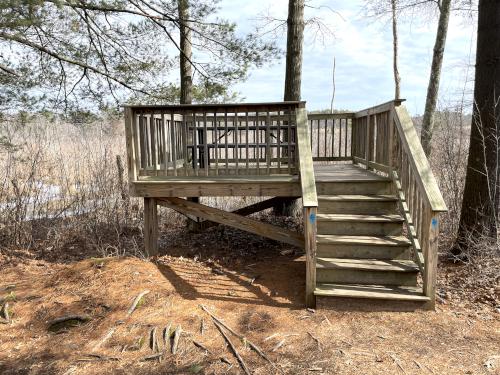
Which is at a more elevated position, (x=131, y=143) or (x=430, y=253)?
(x=131, y=143)

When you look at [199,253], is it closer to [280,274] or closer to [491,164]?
[280,274]

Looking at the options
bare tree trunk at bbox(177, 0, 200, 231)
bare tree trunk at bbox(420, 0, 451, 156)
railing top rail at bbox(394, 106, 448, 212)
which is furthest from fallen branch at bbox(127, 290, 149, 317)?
bare tree trunk at bbox(420, 0, 451, 156)

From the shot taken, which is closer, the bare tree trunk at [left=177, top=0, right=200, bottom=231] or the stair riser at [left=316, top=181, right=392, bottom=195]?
the stair riser at [left=316, top=181, right=392, bottom=195]

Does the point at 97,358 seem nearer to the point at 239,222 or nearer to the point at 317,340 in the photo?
the point at 317,340

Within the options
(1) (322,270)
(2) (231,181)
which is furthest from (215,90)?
(1) (322,270)

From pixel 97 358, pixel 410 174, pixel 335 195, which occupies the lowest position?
pixel 97 358

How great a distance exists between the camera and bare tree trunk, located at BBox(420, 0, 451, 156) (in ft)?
33.1

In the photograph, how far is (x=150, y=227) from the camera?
563 centimetres

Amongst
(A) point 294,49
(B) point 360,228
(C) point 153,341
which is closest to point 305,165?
(B) point 360,228

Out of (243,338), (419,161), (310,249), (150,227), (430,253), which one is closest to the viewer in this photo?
(243,338)

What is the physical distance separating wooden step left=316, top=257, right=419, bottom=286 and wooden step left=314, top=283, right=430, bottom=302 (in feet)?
0.25

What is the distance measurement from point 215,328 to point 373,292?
5.69 feet

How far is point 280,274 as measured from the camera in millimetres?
5246

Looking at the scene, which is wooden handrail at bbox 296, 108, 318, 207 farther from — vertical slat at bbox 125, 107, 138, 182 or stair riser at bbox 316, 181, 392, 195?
vertical slat at bbox 125, 107, 138, 182
